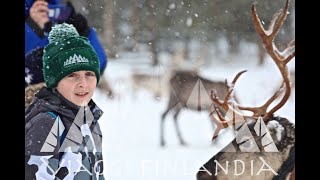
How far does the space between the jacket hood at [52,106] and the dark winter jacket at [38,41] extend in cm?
10

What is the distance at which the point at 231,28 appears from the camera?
110 inches

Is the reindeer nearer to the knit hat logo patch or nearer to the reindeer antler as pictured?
the reindeer antler

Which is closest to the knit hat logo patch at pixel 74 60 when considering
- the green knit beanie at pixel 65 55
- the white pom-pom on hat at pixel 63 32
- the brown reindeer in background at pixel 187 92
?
the green knit beanie at pixel 65 55

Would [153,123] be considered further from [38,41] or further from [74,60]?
[38,41]

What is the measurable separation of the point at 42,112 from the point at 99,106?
0.94 feet

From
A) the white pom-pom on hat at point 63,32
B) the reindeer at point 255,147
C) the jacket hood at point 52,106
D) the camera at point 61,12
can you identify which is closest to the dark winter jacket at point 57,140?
the jacket hood at point 52,106

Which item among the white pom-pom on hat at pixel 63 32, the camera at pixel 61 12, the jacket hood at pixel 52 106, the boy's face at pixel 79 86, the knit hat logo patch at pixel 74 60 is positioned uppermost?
the camera at pixel 61 12

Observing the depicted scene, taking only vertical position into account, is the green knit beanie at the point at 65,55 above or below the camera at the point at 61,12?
below

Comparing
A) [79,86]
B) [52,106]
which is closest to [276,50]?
[79,86]

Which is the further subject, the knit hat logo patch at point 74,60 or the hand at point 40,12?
the hand at point 40,12

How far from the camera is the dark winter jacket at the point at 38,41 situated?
2760 mm

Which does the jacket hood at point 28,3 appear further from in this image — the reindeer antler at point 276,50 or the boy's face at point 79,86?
the reindeer antler at point 276,50
